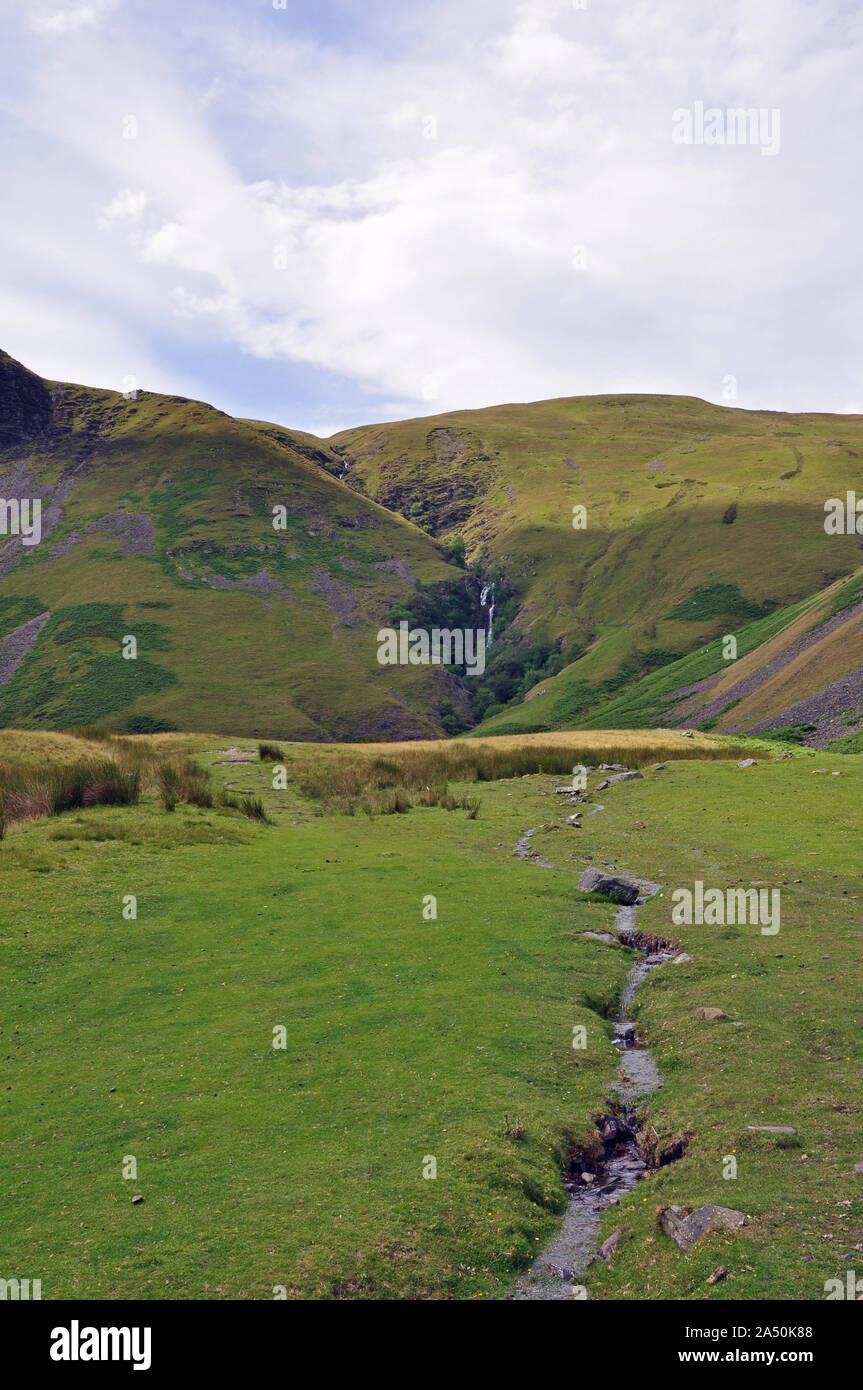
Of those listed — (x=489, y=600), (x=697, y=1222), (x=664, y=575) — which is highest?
(x=489, y=600)

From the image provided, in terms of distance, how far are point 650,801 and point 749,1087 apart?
2979 centimetres

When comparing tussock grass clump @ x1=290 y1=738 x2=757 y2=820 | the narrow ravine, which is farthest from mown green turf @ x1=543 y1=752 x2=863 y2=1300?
A: tussock grass clump @ x1=290 y1=738 x2=757 y2=820

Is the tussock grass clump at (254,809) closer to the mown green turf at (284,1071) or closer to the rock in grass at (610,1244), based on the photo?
the mown green turf at (284,1071)

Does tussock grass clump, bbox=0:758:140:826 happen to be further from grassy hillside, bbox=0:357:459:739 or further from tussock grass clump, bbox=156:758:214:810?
grassy hillside, bbox=0:357:459:739

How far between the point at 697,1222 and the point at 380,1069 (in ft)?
21.5

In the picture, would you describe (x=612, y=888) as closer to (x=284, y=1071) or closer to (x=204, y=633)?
(x=284, y=1071)

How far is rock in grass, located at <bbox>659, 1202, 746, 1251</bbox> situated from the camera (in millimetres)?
10797

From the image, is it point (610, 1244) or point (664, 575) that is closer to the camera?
point (610, 1244)

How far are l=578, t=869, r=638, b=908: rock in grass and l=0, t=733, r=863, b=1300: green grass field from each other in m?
0.69

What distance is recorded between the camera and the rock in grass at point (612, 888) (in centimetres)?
2834

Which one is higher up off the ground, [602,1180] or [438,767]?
[438,767]

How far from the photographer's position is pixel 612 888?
2859cm

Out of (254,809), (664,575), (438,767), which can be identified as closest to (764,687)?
(438,767)
